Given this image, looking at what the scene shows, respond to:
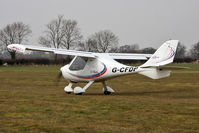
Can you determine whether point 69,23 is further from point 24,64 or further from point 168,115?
point 168,115

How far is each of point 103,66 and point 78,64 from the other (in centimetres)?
168

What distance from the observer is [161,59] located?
1605cm

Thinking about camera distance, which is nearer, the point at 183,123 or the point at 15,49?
the point at 183,123

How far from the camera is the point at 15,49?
15.7 m

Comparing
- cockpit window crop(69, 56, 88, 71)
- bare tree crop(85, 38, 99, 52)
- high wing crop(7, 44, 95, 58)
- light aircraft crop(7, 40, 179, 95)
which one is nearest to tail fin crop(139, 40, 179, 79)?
light aircraft crop(7, 40, 179, 95)

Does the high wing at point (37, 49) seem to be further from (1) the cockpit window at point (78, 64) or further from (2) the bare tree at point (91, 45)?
(2) the bare tree at point (91, 45)

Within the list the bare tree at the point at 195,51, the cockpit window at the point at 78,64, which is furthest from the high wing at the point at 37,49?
the bare tree at the point at 195,51

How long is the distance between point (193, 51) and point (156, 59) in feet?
578

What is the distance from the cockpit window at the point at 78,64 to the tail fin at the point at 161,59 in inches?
124

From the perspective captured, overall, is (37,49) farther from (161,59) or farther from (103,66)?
(161,59)

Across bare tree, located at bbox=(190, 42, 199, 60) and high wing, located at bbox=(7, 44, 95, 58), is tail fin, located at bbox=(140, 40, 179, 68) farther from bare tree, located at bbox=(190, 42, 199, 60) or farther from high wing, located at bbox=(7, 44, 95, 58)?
bare tree, located at bbox=(190, 42, 199, 60)

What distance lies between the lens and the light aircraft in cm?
1598

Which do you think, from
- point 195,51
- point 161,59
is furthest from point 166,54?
point 195,51

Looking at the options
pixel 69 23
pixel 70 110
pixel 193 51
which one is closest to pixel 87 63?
pixel 70 110
